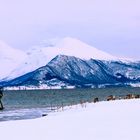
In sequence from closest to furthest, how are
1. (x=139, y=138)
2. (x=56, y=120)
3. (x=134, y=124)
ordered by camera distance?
(x=139, y=138)
(x=134, y=124)
(x=56, y=120)

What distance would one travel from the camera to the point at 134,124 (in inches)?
1203

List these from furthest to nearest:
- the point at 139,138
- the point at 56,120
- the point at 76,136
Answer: the point at 56,120, the point at 76,136, the point at 139,138

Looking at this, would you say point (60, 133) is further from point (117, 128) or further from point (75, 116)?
point (75, 116)

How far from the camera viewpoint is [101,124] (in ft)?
104

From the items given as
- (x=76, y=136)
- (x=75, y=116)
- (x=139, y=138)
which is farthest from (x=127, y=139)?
(x=75, y=116)

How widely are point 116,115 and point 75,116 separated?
11.3ft

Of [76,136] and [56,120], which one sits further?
[56,120]

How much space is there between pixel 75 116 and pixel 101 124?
6308 mm

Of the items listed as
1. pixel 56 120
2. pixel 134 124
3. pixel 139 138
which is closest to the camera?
pixel 139 138

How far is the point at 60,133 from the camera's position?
29.2m

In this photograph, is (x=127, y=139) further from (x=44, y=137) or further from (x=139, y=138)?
(x=44, y=137)

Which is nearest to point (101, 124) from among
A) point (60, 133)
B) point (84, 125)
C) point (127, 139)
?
point (84, 125)

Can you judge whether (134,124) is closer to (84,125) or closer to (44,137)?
(84,125)

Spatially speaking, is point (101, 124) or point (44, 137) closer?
point (44, 137)
